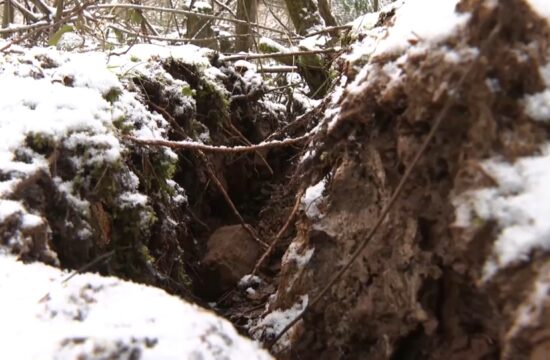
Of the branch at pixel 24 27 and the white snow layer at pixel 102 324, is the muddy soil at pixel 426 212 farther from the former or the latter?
the branch at pixel 24 27

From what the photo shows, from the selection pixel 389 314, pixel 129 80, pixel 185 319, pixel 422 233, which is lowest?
pixel 389 314

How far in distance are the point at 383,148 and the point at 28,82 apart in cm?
160

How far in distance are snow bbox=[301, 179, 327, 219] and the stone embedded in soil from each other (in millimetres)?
1023

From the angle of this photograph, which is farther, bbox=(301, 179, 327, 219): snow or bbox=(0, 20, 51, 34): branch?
bbox=(0, 20, 51, 34): branch

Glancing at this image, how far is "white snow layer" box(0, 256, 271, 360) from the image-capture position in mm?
1069

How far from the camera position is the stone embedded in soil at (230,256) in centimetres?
301

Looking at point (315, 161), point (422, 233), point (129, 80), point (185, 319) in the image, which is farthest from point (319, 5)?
point (185, 319)

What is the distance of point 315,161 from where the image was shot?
6.89 ft

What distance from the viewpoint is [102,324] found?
1.16m

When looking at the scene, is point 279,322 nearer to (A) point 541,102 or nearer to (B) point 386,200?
(B) point 386,200

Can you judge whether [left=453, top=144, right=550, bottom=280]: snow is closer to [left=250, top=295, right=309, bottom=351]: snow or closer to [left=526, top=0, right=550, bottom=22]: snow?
[left=526, top=0, right=550, bottom=22]: snow

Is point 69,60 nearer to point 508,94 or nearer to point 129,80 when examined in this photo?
point 129,80

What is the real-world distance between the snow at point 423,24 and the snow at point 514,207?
1.39ft

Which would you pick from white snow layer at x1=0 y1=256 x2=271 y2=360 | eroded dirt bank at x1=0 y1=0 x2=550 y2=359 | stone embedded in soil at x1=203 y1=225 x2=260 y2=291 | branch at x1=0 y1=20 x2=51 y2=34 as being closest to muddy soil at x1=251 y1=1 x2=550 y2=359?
eroded dirt bank at x1=0 y1=0 x2=550 y2=359
